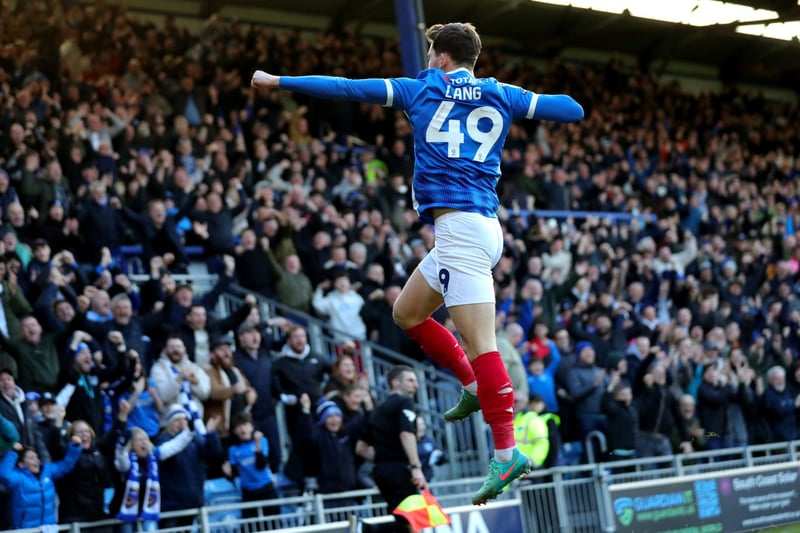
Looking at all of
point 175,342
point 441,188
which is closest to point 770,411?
point 175,342

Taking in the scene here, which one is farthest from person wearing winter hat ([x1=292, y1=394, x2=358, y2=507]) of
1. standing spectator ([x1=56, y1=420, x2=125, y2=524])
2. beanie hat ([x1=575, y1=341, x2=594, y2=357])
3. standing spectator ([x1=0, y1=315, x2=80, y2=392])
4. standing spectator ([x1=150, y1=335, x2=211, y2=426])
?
beanie hat ([x1=575, y1=341, x2=594, y2=357])

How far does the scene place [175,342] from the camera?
1163 centimetres

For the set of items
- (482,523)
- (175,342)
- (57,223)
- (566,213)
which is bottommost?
(482,523)

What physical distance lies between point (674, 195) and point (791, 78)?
1192 cm

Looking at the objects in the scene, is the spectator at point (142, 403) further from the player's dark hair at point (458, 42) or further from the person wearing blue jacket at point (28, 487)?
the player's dark hair at point (458, 42)

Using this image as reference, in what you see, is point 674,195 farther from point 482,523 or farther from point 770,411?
point 482,523

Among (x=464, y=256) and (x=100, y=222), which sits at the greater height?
(x=100, y=222)

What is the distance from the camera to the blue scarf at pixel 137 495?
10.3 metres

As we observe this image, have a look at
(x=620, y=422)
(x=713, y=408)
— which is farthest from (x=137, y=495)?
(x=713, y=408)

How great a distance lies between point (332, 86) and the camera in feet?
19.8

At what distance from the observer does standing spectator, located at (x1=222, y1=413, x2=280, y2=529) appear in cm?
1143

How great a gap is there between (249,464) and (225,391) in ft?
2.66

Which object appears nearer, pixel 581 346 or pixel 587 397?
pixel 587 397

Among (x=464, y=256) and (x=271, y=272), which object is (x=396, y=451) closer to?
(x=464, y=256)
